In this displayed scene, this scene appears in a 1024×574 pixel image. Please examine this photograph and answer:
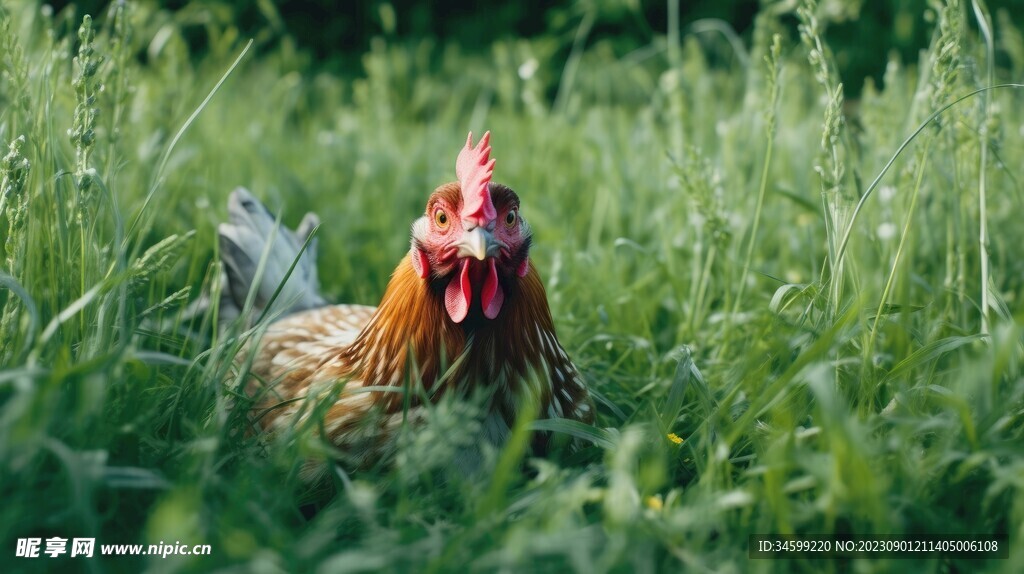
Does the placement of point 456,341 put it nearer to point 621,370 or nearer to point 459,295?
point 459,295

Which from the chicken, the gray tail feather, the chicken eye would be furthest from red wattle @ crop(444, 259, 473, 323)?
the gray tail feather

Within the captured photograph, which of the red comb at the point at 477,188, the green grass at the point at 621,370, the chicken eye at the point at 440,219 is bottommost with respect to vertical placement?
the green grass at the point at 621,370

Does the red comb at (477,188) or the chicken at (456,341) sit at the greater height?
the red comb at (477,188)

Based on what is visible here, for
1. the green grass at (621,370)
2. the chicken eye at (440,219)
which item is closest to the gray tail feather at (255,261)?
the green grass at (621,370)

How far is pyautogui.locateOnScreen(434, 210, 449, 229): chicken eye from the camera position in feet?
6.02

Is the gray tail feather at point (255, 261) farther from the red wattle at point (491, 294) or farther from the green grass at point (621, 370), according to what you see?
the red wattle at point (491, 294)

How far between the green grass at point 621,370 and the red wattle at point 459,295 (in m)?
0.26

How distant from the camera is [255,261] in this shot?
9.29 ft

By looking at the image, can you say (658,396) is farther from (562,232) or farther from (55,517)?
(55,517)

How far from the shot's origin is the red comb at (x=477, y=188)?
5.72 feet

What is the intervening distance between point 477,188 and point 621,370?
3.06ft

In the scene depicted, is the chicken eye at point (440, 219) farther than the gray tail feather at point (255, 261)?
No

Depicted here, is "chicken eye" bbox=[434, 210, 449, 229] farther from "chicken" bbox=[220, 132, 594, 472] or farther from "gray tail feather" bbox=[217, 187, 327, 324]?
"gray tail feather" bbox=[217, 187, 327, 324]

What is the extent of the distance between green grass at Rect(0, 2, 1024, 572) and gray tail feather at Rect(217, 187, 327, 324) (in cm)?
14
